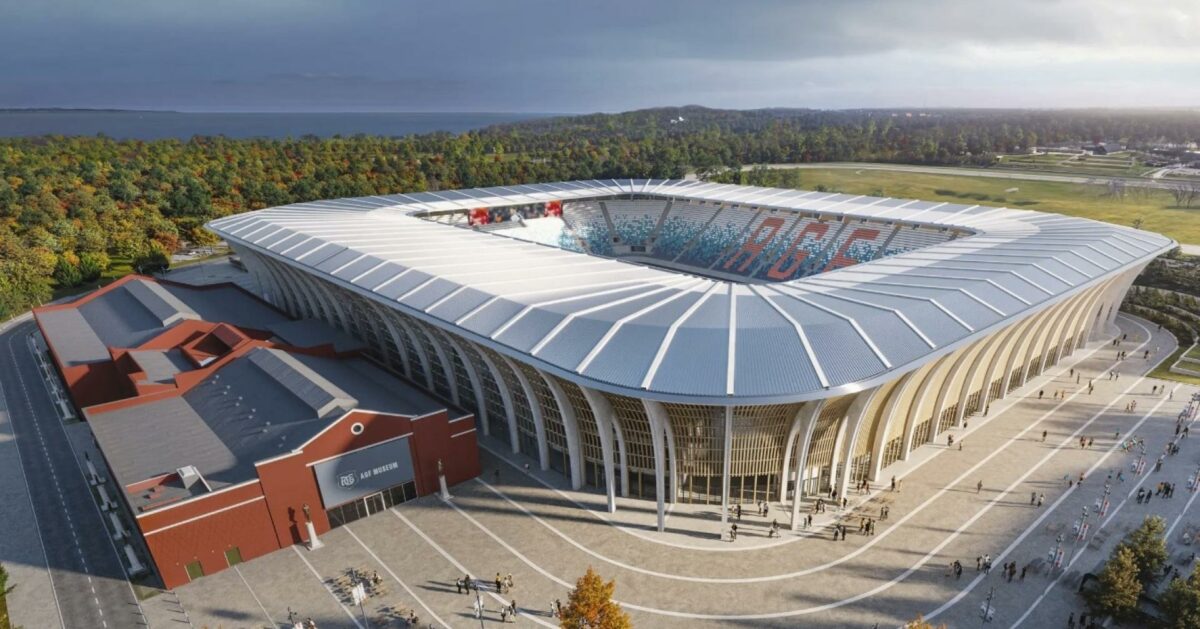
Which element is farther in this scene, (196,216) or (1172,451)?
(196,216)

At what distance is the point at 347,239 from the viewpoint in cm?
5700

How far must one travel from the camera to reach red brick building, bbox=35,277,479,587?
3206cm

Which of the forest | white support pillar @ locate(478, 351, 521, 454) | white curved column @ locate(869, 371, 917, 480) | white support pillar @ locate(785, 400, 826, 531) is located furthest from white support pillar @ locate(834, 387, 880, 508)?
the forest

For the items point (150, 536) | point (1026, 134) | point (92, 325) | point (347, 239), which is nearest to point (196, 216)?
point (92, 325)

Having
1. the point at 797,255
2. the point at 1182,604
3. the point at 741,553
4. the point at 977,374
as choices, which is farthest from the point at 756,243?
the point at 1182,604

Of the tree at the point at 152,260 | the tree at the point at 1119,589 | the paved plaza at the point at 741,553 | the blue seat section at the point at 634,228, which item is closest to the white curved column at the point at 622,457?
the paved plaza at the point at 741,553

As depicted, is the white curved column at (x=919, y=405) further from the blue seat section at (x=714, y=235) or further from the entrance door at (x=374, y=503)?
the blue seat section at (x=714, y=235)

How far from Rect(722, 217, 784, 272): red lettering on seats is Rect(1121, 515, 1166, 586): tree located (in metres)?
57.3

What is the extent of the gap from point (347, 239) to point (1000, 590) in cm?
5413

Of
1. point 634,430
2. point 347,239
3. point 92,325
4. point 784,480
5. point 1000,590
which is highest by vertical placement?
point 347,239

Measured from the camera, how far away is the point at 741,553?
32.2 meters

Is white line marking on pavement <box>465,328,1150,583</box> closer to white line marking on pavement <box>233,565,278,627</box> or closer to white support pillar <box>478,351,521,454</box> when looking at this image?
white support pillar <box>478,351,521,454</box>

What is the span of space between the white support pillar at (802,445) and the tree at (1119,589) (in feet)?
42.3

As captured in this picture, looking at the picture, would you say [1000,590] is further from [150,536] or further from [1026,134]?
[1026,134]
